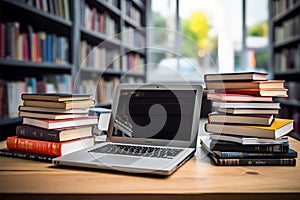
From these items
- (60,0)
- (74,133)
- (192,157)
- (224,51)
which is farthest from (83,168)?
(224,51)

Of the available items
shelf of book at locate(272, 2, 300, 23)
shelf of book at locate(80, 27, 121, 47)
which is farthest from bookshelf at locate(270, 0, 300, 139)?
shelf of book at locate(80, 27, 121, 47)

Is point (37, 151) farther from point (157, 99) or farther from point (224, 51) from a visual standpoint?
point (224, 51)

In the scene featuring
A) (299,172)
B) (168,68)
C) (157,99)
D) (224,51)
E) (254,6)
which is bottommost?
(299,172)

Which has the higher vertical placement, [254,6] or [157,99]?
[254,6]

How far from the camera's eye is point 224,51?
464 centimetres

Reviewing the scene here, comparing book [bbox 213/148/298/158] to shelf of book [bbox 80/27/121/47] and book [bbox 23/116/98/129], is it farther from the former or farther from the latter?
shelf of book [bbox 80/27/121/47]

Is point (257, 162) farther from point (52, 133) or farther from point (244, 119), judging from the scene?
point (52, 133)

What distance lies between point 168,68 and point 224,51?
12.4ft

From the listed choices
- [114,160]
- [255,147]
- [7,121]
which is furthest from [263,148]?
[7,121]

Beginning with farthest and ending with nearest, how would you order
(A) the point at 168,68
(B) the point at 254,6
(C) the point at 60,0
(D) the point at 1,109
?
(B) the point at 254,6 → (C) the point at 60,0 → (D) the point at 1,109 → (A) the point at 168,68

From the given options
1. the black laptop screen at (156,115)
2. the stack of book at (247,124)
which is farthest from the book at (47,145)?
the stack of book at (247,124)

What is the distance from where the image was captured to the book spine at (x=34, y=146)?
789 millimetres

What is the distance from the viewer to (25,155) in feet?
2.64

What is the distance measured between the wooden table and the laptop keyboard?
0.18 feet
